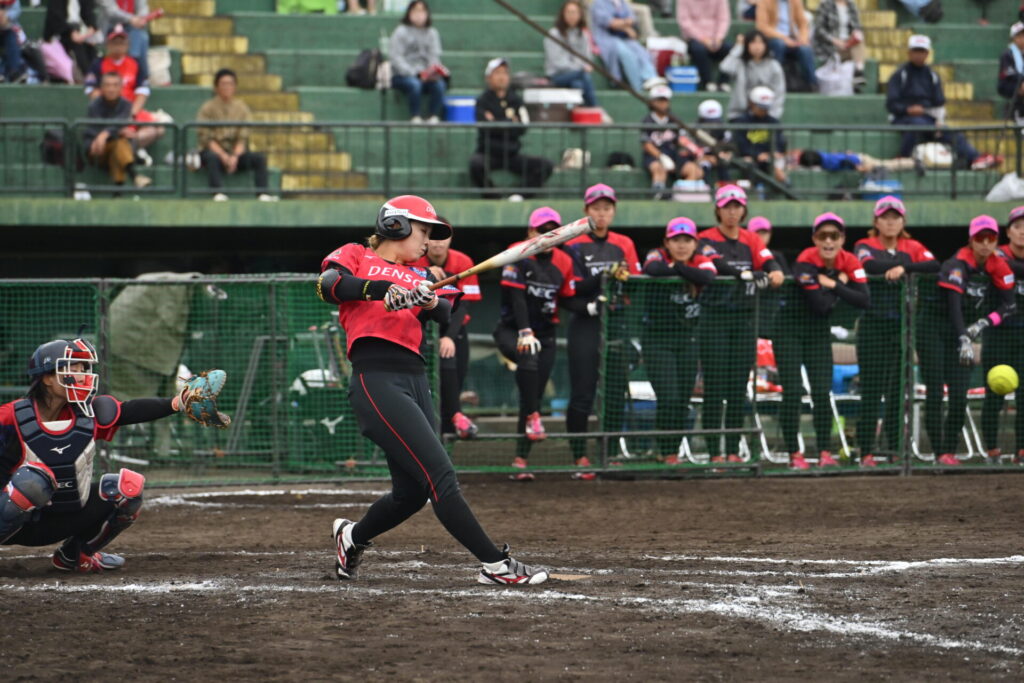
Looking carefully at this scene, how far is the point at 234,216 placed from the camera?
53.1 feet

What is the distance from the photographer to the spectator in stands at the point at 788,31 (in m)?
19.6

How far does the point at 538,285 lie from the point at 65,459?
5212 mm

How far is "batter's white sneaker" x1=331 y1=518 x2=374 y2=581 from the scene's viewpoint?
7.95 meters

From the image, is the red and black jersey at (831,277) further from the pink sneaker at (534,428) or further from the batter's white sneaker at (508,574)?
the batter's white sneaker at (508,574)

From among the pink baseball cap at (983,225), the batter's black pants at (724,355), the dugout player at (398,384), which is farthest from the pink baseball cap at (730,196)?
the dugout player at (398,384)

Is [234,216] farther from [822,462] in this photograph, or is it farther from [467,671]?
[467,671]

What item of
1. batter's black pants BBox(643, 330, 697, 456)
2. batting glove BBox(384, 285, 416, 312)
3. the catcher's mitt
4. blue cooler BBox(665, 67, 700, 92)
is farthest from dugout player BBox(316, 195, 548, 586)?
blue cooler BBox(665, 67, 700, 92)

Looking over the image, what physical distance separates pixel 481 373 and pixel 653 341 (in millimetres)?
2423

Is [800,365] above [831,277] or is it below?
below

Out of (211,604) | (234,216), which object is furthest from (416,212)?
(234,216)

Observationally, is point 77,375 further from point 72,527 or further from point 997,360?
point 997,360

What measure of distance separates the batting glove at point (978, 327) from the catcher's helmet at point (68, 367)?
746 centimetres

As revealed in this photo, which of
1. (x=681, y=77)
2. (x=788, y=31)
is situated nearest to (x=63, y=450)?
(x=681, y=77)

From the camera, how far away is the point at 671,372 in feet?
42.1
